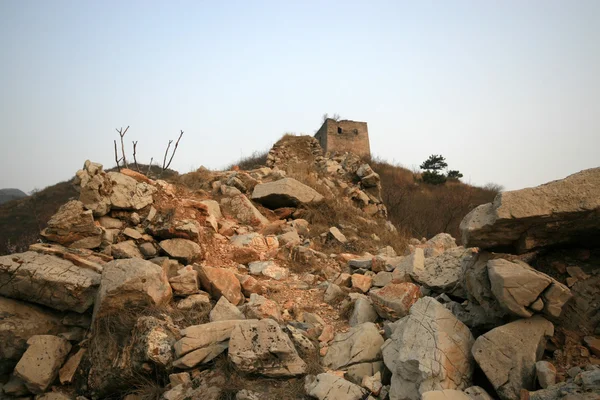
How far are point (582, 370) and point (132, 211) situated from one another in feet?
17.7

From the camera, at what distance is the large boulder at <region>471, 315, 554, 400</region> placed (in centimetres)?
227

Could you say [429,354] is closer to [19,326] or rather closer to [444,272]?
[444,272]

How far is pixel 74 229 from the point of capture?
4.62m

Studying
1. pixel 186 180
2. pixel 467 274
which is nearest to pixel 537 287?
pixel 467 274

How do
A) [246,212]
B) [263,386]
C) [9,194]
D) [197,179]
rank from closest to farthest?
[263,386]
[246,212]
[197,179]
[9,194]

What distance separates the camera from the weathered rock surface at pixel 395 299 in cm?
358

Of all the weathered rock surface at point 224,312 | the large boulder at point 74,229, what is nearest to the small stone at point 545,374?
the weathered rock surface at point 224,312

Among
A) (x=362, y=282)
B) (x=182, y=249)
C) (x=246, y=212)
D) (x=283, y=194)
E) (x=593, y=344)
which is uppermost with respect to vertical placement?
(x=283, y=194)

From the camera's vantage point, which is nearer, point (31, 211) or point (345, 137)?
point (31, 211)

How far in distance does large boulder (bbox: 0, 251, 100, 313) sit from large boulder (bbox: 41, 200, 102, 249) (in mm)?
732

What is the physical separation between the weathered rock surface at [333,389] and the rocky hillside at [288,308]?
2 cm

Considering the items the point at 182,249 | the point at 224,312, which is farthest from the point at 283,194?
the point at 224,312

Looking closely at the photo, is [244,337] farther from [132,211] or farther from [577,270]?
[132,211]

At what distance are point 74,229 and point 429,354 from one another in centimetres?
439
